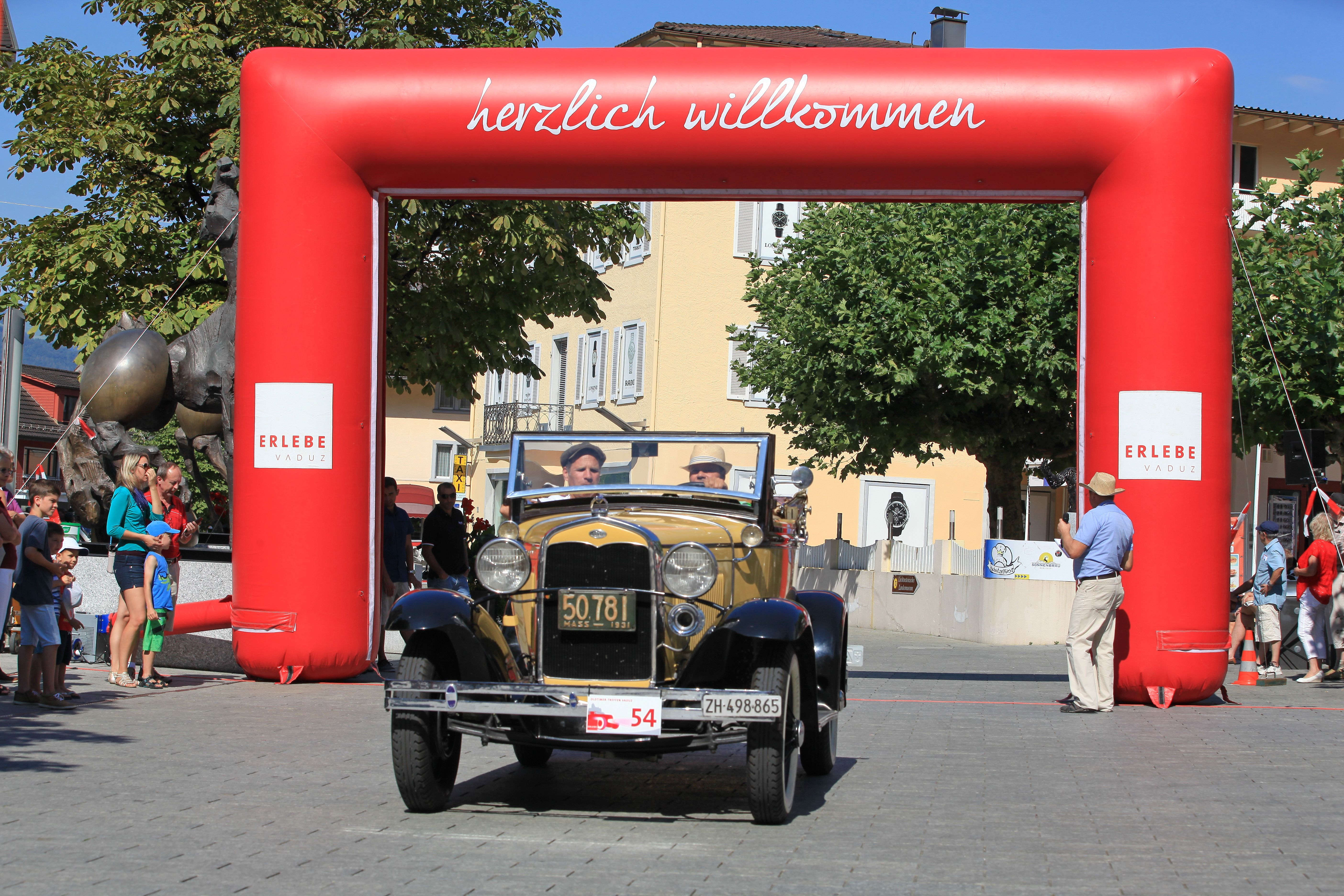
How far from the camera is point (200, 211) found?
18719 millimetres

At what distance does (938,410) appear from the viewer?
2395 cm

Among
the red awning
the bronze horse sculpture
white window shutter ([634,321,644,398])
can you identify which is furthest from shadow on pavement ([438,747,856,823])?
the red awning

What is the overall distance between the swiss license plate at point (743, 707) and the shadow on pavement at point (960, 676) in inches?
318

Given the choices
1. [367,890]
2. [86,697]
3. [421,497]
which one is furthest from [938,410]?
[421,497]

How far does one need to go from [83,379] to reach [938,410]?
543 inches

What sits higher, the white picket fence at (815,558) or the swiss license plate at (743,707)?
the swiss license plate at (743,707)

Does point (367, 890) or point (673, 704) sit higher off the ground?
point (673, 704)

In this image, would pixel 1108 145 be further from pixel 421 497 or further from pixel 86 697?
pixel 421 497

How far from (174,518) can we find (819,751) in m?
6.65

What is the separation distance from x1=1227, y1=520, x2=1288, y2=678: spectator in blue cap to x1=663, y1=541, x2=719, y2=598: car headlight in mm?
9315

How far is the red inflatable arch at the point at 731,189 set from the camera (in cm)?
1084

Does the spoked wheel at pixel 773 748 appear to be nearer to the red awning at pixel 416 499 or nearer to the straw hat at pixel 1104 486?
the straw hat at pixel 1104 486

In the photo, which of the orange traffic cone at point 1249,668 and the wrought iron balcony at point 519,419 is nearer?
the orange traffic cone at point 1249,668

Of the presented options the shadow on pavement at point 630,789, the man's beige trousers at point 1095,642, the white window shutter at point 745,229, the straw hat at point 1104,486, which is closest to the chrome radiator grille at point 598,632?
the shadow on pavement at point 630,789
